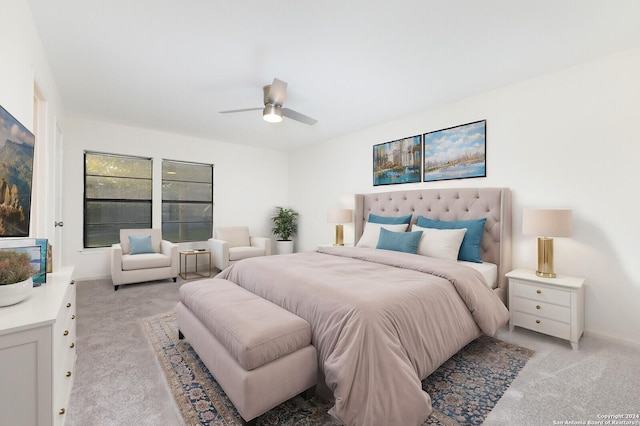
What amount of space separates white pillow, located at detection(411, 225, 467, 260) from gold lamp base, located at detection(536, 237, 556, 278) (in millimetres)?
679

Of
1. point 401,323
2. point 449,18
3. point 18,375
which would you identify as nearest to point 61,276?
point 18,375

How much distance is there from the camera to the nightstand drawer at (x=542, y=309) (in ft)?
8.00

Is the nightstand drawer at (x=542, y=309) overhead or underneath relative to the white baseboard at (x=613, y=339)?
overhead

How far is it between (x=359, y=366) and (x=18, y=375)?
1.45 m

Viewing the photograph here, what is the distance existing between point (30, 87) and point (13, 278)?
1.65m

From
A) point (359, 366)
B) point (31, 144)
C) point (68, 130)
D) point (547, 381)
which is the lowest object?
point (547, 381)

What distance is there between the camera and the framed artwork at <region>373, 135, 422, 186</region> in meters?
4.05

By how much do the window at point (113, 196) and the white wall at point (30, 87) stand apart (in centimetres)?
161

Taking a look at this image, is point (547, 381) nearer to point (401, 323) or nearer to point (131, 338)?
point (401, 323)

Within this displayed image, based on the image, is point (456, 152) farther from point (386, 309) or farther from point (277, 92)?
point (386, 309)

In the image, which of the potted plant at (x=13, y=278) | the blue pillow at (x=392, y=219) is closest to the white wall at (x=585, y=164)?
the blue pillow at (x=392, y=219)

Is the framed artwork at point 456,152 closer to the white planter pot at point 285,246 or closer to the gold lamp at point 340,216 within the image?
the gold lamp at point 340,216

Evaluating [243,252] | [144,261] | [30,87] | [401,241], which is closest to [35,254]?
[30,87]

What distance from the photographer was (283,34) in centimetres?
228
